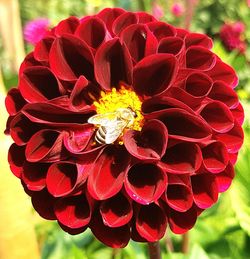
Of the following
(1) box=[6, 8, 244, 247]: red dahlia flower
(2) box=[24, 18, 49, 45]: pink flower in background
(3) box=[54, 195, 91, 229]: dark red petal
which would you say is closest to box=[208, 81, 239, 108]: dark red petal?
(1) box=[6, 8, 244, 247]: red dahlia flower

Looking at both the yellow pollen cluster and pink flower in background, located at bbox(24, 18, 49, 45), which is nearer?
the yellow pollen cluster

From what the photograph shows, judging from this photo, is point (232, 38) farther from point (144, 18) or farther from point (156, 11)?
point (144, 18)

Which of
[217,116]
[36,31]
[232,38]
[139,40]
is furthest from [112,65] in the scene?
[232,38]

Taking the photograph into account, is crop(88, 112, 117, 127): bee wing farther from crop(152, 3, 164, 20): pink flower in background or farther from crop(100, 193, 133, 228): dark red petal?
crop(152, 3, 164, 20): pink flower in background

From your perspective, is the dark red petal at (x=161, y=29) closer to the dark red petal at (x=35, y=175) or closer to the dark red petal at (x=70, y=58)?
the dark red petal at (x=70, y=58)

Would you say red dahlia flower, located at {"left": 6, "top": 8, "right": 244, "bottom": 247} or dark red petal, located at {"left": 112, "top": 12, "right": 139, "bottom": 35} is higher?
dark red petal, located at {"left": 112, "top": 12, "right": 139, "bottom": 35}
